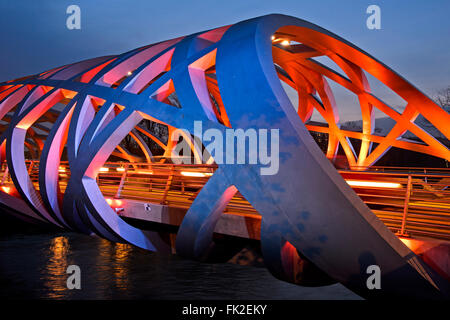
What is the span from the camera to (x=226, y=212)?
7961mm

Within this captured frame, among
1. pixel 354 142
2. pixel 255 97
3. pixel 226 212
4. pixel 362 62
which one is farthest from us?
pixel 354 142

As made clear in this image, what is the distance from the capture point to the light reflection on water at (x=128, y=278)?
33.2 feet

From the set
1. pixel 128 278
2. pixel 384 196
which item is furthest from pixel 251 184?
pixel 128 278

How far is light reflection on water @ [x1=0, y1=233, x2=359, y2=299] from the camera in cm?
1013

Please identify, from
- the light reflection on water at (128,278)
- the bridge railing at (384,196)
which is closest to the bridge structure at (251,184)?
the bridge railing at (384,196)

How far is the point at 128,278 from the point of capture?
37.1 ft

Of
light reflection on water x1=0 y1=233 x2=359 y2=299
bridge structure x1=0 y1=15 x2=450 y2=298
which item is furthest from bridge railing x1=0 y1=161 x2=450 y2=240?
light reflection on water x1=0 y1=233 x2=359 y2=299

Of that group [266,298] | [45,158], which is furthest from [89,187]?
[266,298]

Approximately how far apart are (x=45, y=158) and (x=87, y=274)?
342 cm

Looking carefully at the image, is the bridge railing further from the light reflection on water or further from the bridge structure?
the light reflection on water

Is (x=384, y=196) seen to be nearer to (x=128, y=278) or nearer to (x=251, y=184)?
(x=251, y=184)

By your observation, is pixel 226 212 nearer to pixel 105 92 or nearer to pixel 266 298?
pixel 266 298

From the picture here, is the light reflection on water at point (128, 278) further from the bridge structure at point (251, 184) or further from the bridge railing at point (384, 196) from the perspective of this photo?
the bridge railing at point (384, 196)

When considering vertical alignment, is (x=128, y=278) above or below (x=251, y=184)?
below
